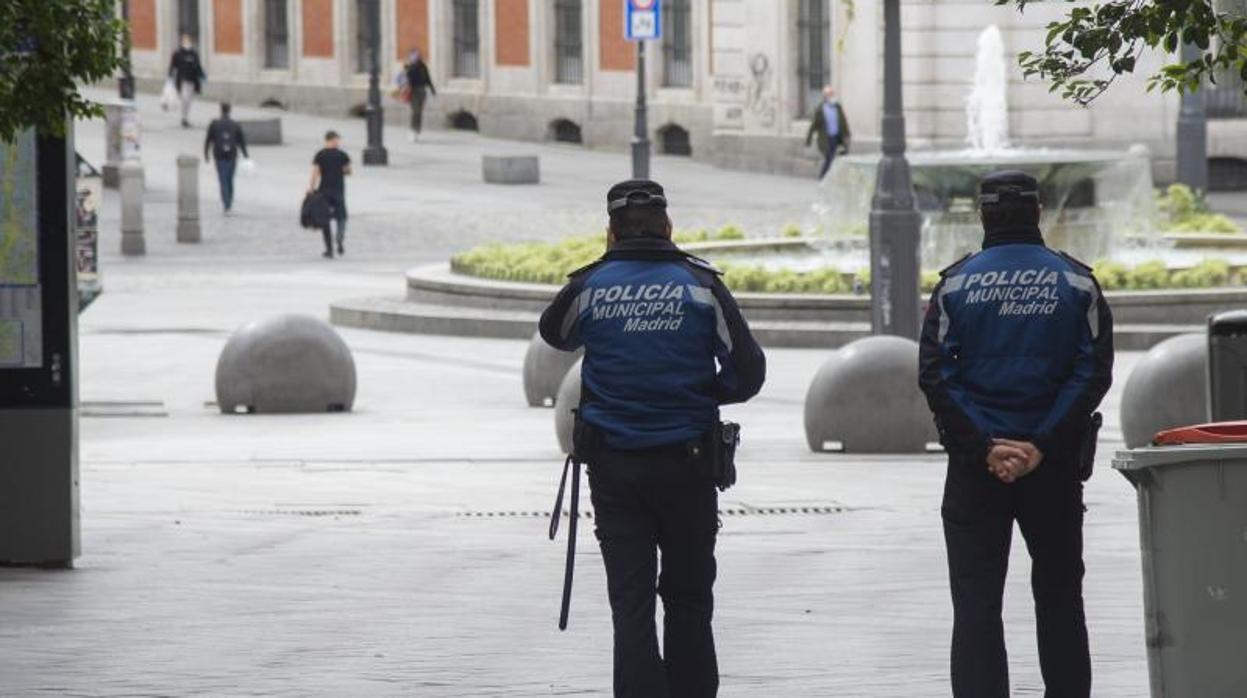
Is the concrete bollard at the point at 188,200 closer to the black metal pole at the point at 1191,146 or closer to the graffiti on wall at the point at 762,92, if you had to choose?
the graffiti on wall at the point at 762,92

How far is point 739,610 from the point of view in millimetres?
10422

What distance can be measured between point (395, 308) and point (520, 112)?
24857 mm

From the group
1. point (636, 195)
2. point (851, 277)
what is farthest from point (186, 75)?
point (636, 195)

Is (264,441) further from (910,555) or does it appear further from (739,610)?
(739,610)

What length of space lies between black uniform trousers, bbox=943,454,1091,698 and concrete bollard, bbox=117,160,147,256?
26031 millimetres

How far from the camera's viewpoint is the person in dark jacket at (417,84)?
49781mm

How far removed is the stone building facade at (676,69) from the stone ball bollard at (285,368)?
1092 cm

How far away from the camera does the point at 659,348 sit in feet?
25.7

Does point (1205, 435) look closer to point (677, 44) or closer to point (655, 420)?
point (655, 420)

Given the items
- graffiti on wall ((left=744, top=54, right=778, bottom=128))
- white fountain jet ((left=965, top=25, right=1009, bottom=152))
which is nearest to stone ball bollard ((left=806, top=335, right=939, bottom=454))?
white fountain jet ((left=965, top=25, right=1009, bottom=152))

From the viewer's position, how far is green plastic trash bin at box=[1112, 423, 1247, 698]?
23.1 ft

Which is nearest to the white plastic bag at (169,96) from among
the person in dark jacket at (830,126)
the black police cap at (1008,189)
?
the person in dark jacket at (830,126)

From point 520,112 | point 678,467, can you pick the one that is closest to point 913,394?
point 678,467

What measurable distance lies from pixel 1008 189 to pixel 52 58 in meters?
3.89
